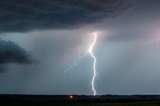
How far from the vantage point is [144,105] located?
10688cm

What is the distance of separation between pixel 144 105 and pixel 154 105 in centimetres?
396

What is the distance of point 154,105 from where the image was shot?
103688 millimetres
